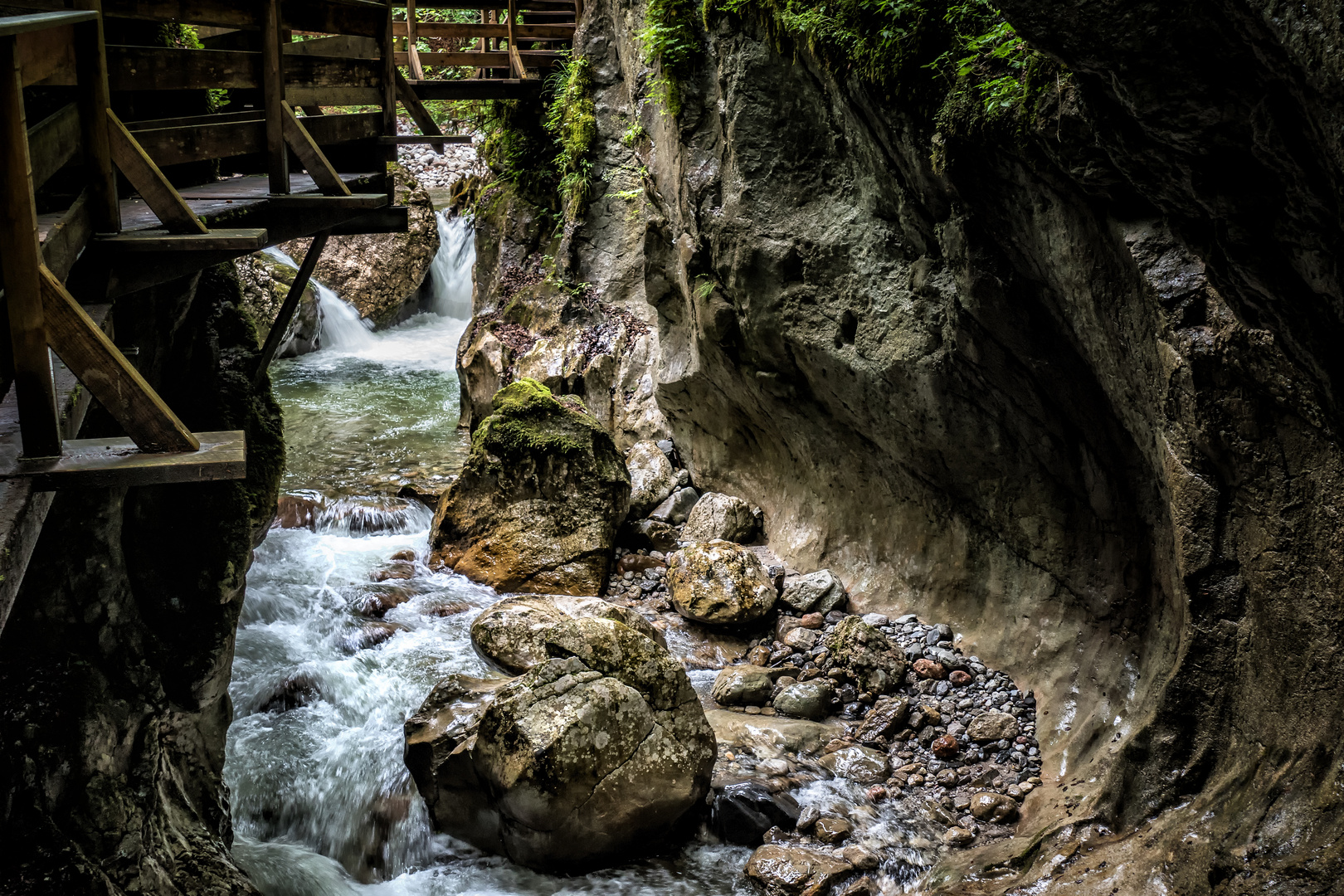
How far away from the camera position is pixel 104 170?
3.46m

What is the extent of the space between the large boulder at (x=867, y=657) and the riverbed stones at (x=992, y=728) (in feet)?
2.29

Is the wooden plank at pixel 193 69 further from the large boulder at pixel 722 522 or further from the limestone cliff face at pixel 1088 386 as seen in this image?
the large boulder at pixel 722 522

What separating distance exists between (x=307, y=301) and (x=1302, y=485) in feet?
57.9

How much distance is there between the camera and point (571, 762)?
16.5ft

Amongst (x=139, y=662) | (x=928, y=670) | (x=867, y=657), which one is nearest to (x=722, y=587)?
(x=867, y=657)

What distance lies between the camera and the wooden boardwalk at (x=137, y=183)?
258 cm

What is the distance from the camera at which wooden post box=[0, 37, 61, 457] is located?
243cm

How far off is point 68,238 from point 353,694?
458 centimetres

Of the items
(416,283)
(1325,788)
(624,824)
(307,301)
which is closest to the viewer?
(1325,788)

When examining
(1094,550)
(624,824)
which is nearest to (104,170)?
(624,824)

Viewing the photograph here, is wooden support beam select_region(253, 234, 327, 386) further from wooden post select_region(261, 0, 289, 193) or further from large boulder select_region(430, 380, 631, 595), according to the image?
large boulder select_region(430, 380, 631, 595)

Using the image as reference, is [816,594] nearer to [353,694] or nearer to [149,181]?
[353,694]

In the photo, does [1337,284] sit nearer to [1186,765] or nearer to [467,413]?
[1186,765]

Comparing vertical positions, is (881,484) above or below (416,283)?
below
